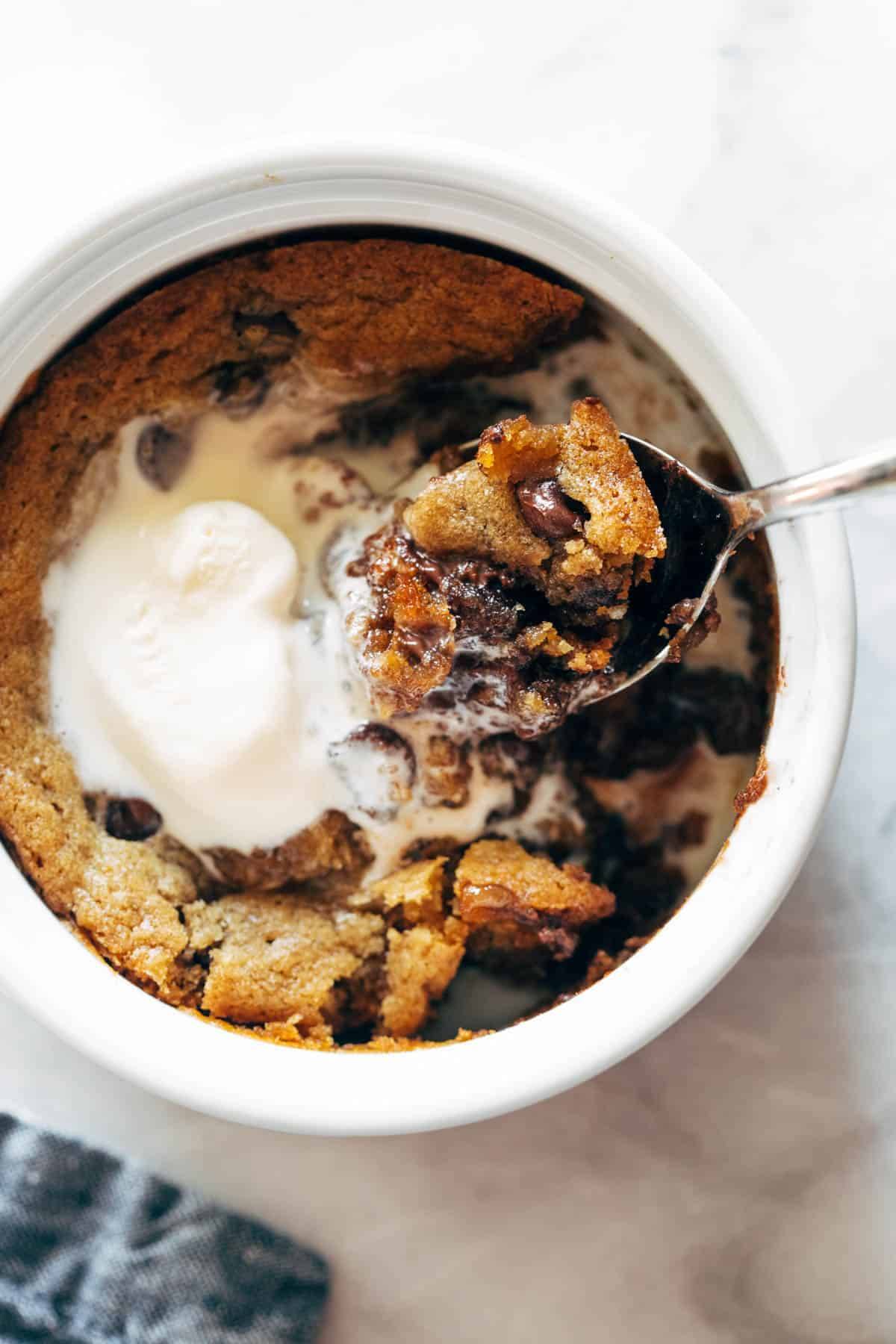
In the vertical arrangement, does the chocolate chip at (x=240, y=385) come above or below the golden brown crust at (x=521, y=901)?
above

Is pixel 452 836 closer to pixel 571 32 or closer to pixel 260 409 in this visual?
pixel 260 409

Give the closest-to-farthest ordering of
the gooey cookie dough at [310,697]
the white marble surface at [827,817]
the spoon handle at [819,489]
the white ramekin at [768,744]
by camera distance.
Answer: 1. the spoon handle at [819,489]
2. the white ramekin at [768,744]
3. the gooey cookie dough at [310,697]
4. the white marble surface at [827,817]

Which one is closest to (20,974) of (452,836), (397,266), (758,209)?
(452,836)

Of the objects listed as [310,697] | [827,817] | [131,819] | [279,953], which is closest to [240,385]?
[310,697]

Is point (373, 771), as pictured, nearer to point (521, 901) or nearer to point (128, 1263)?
point (521, 901)

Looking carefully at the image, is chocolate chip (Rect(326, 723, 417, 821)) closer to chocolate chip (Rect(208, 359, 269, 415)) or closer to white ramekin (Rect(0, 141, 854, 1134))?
white ramekin (Rect(0, 141, 854, 1134))

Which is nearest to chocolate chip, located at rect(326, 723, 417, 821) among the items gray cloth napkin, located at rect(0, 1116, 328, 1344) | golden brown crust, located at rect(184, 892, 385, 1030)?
golden brown crust, located at rect(184, 892, 385, 1030)

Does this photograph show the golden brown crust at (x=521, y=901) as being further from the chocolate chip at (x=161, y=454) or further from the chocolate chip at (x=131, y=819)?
the chocolate chip at (x=161, y=454)

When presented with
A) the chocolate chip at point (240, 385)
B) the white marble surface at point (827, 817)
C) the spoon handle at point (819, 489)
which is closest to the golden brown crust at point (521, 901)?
the white marble surface at point (827, 817)
